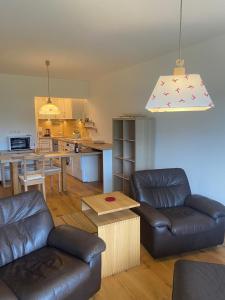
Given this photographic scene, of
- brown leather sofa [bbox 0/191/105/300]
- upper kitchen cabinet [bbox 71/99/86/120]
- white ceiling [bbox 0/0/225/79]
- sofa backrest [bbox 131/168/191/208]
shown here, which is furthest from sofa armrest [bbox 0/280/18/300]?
upper kitchen cabinet [bbox 71/99/86/120]

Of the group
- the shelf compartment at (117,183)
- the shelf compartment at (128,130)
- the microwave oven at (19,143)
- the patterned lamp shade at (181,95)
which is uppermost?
the patterned lamp shade at (181,95)

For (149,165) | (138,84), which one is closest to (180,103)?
(149,165)

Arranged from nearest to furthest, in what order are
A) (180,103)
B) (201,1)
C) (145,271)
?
1. (180,103)
2. (201,1)
3. (145,271)

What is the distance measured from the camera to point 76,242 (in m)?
2.00

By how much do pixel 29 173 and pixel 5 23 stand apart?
98.2 inches

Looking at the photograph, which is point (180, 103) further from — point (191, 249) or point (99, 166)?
point (99, 166)

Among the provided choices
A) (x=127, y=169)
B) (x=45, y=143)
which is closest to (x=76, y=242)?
(x=127, y=169)

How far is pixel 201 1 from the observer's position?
7.20 feet

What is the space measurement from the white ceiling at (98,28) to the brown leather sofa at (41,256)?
1.87 metres

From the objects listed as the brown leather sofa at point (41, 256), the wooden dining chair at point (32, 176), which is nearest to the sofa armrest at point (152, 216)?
the brown leather sofa at point (41, 256)

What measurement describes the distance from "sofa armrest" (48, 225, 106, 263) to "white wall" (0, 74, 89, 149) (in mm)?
4203

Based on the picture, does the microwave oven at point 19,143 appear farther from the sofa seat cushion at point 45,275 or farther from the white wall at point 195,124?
the sofa seat cushion at point 45,275

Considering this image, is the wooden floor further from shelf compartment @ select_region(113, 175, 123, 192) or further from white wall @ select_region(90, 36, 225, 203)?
shelf compartment @ select_region(113, 175, 123, 192)

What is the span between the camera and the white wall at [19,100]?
558 centimetres
